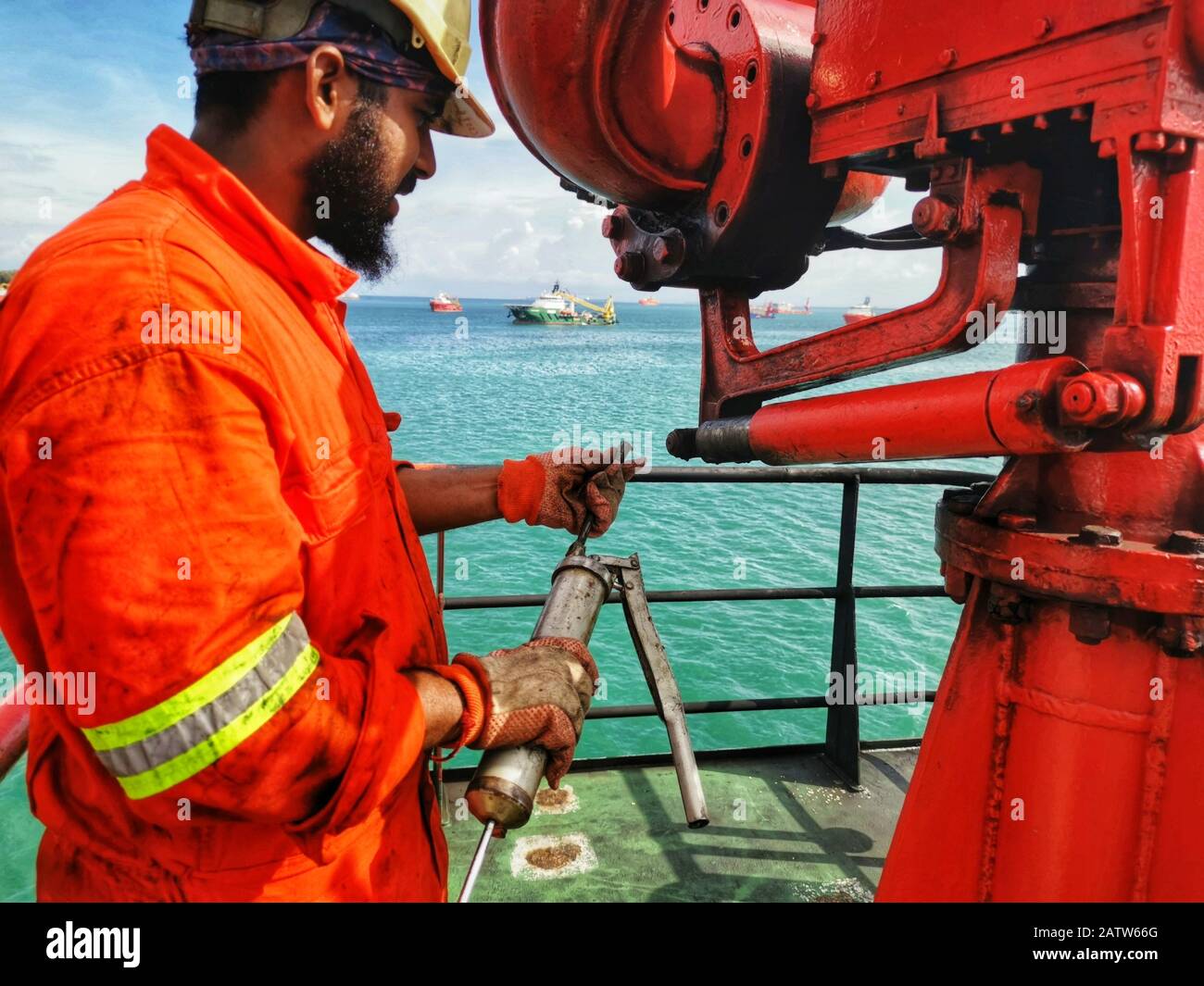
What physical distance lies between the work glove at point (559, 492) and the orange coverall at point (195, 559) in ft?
1.96

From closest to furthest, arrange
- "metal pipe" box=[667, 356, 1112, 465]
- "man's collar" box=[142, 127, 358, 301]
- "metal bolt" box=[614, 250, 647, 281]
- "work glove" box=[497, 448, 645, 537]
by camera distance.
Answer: "man's collar" box=[142, 127, 358, 301] < "metal pipe" box=[667, 356, 1112, 465] < "work glove" box=[497, 448, 645, 537] < "metal bolt" box=[614, 250, 647, 281]

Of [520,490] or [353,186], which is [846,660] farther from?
[353,186]

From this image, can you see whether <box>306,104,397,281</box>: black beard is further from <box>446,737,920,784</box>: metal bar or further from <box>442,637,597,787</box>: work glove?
<box>446,737,920,784</box>: metal bar

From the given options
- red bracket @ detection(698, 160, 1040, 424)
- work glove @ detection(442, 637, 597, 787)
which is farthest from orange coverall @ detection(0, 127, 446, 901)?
red bracket @ detection(698, 160, 1040, 424)

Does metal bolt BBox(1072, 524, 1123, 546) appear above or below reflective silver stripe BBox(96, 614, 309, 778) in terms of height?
above

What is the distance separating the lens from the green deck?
7.92 ft

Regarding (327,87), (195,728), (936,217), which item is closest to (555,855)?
(195,728)

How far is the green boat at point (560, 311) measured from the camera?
8238 cm

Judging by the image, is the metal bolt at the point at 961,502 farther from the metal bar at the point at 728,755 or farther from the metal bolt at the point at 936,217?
the metal bar at the point at 728,755

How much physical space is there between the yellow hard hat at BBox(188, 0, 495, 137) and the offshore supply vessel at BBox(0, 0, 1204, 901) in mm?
302

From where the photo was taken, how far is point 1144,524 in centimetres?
145

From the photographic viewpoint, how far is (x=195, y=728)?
0.92 metres

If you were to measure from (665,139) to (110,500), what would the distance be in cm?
143

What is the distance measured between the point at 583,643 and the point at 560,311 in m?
83.1
